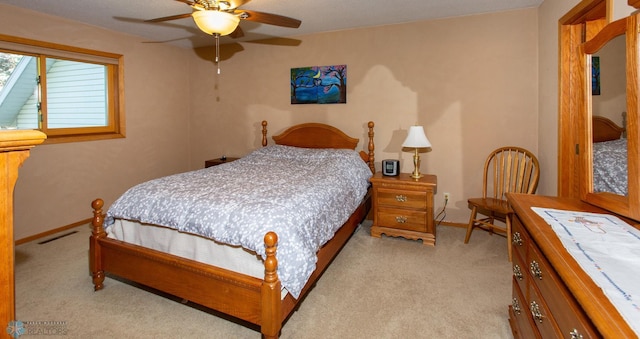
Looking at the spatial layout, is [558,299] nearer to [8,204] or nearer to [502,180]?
[8,204]

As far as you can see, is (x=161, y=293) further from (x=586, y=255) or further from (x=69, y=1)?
(x=69, y=1)

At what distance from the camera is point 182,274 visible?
6.65ft

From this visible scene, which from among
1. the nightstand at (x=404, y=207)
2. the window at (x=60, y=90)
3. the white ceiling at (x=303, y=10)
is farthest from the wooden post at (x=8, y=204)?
the window at (x=60, y=90)

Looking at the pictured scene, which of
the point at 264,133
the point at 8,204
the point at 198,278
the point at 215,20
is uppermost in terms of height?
the point at 215,20

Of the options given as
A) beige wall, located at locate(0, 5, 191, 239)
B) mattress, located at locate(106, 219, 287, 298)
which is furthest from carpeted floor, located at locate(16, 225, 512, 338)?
beige wall, located at locate(0, 5, 191, 239)

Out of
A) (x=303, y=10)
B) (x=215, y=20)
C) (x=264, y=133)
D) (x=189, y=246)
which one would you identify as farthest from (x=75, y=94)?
(x=189, y=246)

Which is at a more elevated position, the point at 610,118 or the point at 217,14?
the point at 217,14

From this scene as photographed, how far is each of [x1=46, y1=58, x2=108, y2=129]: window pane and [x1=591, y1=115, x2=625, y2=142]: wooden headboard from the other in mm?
4726

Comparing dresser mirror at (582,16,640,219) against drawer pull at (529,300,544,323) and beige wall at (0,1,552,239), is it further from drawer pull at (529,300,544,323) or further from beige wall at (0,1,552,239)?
beige wall at (0,1,552,239)

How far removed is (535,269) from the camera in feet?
4.39

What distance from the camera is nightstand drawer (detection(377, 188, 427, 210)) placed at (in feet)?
10.6

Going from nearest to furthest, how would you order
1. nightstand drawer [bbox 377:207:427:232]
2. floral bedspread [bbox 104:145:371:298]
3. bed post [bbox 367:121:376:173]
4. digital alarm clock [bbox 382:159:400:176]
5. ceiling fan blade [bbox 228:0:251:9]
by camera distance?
floral bedspread [bbox 104:145:371:298] < ceiling fan blade [bbox 228:0:251:9] < nightstand drawer [bbox 377:207:427:232] < digital alarm clock [bbox 382:159:400:176] < bed post [bbox 367:121:376:173]

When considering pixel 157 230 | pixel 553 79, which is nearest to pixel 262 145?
pixel 157 230

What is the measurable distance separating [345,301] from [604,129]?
175 centimetres
